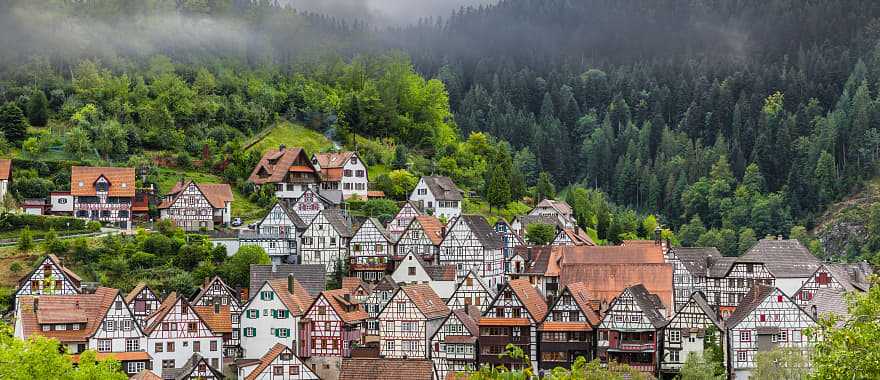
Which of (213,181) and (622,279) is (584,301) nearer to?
(622,279)

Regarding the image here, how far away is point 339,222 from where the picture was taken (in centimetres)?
9725

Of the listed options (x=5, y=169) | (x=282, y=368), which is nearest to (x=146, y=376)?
(x=282, y=368)

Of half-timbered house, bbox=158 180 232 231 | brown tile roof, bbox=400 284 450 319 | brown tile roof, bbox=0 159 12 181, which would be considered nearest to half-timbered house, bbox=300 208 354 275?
half-timbered house, bbox=158 180 232 231

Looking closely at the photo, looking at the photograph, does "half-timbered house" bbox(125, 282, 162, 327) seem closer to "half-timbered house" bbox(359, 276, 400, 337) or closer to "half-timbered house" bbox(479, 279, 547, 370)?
"half-timbered house" bbox(359, 276, 400, 337)

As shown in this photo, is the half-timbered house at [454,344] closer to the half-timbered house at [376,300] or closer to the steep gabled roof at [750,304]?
the half-timbered house at [376,300]

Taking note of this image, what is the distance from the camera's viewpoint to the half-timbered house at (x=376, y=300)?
81.0m

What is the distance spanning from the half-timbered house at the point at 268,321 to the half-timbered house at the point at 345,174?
34290mm

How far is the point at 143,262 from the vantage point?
9044 cm

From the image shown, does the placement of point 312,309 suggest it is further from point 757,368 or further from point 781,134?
point 781,134

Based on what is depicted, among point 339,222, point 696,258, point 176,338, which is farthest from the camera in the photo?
point 696,258

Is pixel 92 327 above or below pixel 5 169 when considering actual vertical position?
below

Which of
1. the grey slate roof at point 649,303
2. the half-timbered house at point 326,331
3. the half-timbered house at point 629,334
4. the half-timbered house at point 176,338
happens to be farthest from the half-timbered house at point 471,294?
the half-timbered house at point 176,338

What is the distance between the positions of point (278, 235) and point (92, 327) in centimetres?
2388

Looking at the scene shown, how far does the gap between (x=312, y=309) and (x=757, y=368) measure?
26.6 metres
